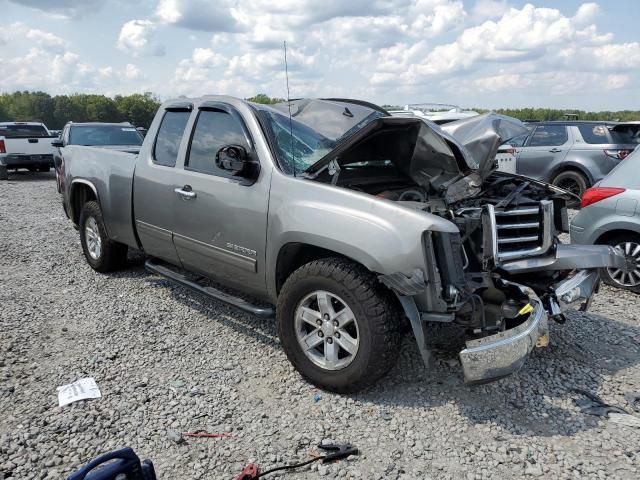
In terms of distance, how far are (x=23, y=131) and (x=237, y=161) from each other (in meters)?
17.1

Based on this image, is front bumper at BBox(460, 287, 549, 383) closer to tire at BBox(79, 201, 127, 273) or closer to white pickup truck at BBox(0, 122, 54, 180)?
tire at BBox(79, 201, 127, 273)

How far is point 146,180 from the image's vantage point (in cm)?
491

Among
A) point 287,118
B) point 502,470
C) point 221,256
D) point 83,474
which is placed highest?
point 287,118

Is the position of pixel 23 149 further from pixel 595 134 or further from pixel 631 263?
pixel 631 263

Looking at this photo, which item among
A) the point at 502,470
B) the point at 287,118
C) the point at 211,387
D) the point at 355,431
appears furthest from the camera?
the point at 287,118

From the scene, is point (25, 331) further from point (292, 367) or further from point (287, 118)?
point (287, 118)

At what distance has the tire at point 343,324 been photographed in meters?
3.22

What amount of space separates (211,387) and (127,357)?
2.81 ft

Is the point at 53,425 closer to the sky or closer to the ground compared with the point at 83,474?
closer to the ground

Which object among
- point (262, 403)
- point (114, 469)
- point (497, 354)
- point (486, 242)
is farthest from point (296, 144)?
point (114, 469)

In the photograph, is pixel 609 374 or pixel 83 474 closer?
pixel 83 474

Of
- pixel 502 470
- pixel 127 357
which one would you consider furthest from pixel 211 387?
pixel 502 470

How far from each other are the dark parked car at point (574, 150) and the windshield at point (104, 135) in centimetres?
847

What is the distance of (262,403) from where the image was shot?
11.4 ft
